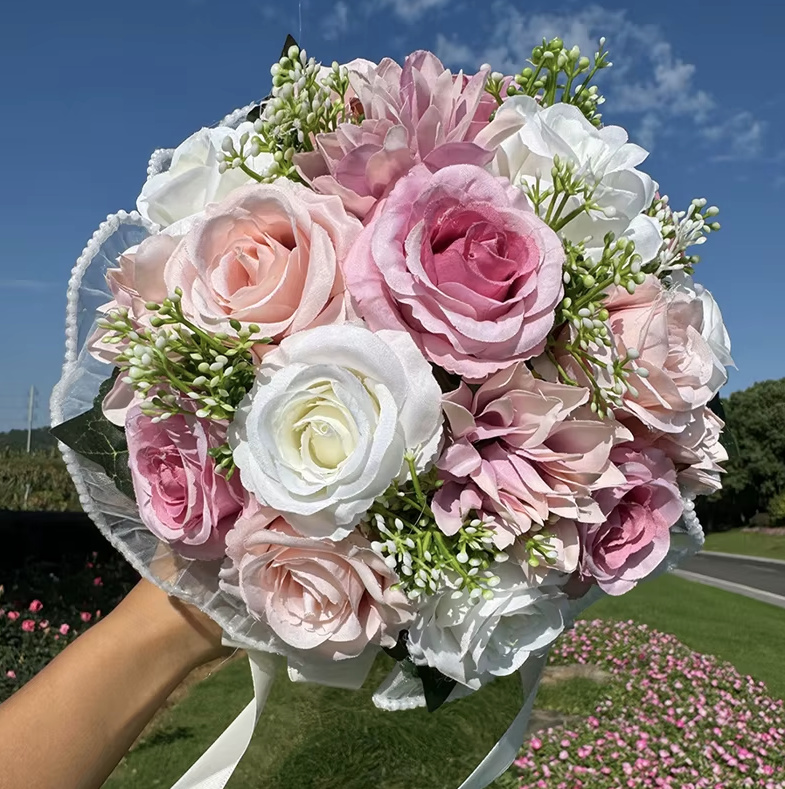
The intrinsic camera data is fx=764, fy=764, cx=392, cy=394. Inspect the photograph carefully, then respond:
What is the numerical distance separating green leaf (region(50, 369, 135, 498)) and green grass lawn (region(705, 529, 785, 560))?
2791 cm

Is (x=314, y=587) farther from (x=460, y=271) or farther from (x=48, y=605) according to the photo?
(x=48, y=605)

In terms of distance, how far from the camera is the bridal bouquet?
106cm

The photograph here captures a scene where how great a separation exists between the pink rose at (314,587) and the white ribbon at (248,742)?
13.6 inches

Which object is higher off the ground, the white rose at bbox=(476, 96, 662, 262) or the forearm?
the white rose at bbox=(476, 96, 662, 262)

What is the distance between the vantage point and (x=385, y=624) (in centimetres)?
118

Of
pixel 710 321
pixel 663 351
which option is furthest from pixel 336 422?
pixel 710 321

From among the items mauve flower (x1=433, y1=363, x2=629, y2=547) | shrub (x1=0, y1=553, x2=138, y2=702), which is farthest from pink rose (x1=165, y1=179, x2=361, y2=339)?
shrub (x1=0, y1=553, x2=138, y2=702)

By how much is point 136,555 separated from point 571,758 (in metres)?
5.05

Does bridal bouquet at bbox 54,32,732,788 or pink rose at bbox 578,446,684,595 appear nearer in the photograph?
bridal bouquet at bbox 54,32,732,788

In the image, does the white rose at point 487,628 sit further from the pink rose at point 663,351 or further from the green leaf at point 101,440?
the green leaf at point 101,440

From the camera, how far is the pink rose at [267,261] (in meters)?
1.10

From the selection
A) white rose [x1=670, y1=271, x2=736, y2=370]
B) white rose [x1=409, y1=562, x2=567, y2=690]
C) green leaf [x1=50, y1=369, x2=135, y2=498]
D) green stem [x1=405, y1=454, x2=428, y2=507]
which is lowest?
white rose [x1=409, y1=562, x2=567, y2=690]

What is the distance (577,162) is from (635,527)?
0.60m

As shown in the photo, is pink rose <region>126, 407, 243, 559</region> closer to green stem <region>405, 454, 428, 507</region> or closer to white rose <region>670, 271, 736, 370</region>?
green stem <region>405, 454, 428, 507</region>
